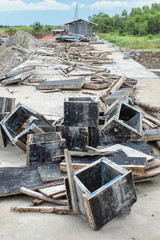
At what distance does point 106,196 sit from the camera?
3.62m

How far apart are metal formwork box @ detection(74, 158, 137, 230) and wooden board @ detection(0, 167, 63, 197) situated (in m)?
0.93

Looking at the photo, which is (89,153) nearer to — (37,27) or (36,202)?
(36,202)

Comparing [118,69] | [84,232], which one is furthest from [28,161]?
[118,69]

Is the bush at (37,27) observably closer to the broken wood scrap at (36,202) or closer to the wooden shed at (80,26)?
the wooden shed at (80,26)

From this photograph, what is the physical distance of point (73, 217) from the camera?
13.0 ft

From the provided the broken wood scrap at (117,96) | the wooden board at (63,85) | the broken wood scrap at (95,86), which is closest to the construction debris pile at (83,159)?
the broken wood scrap at (117,96)

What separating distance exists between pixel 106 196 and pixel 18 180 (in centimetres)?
187

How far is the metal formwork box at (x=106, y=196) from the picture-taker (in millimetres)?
3543

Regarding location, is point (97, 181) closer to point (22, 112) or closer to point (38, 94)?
point (22, 112)

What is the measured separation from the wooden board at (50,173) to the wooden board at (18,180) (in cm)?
8

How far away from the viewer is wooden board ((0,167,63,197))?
14.9 feet

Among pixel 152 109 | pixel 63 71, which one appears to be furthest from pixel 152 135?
pixel 63 71

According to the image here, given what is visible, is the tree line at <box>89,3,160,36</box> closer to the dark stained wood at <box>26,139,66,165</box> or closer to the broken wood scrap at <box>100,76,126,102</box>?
the broken wood scrap at <box>100,76,126,102</box>

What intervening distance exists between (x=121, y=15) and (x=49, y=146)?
10053 centimetres
